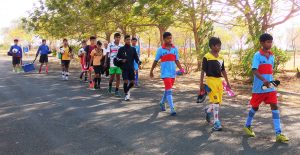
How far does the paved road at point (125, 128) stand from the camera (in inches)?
205

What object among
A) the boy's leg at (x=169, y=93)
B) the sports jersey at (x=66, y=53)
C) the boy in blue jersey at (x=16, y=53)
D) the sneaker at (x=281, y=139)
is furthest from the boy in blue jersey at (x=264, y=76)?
the boy in blue jersey at (x=16, y=53)

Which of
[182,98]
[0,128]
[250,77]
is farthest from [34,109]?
[250,77]

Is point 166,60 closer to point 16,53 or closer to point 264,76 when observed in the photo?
point 264,76

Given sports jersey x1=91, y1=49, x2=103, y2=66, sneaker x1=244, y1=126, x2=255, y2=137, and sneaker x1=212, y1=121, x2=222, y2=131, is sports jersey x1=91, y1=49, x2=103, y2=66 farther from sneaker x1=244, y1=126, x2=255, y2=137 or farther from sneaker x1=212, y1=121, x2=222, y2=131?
sneaker x1=244, y1=126, x2=255, y2=137

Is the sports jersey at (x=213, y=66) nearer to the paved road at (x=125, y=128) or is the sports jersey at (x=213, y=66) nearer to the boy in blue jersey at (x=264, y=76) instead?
the boy in blue jersey at (x=264, y=76)

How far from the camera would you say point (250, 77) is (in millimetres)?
14164

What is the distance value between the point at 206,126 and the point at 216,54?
1389 mm

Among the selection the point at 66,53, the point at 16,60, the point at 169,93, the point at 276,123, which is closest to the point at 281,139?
the point at 276,123

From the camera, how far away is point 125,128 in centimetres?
644

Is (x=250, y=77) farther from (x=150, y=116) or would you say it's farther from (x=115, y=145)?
(x=115, y=145)

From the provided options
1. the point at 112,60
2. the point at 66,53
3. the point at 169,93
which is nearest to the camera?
the point at 169,93

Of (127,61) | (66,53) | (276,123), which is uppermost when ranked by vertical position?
(66,53)

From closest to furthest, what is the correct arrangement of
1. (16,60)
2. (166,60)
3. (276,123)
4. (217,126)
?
(276,123), (217,126), (166,60), (16,60)

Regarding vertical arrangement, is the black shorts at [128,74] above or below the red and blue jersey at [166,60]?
below
